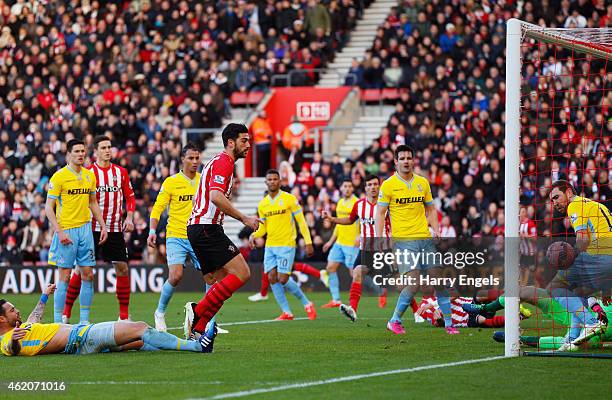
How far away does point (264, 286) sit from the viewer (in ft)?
79.4

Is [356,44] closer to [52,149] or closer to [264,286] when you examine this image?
[52,149]

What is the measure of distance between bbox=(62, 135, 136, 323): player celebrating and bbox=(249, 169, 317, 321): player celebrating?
9.18 feet

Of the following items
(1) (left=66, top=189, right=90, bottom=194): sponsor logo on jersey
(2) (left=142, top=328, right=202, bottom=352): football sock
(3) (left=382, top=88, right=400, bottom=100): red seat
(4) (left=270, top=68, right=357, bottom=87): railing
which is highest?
(4) (left=270, top=68, right=357, bottom=87): railing

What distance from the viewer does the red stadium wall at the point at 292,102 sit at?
1257 inches

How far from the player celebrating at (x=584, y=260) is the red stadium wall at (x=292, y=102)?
19606 mm

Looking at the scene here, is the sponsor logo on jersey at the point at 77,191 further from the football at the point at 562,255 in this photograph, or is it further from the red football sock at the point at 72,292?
the football at the point at 562,255

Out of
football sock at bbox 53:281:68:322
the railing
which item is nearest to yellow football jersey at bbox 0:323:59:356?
football sock at bbox 53:281:68:322

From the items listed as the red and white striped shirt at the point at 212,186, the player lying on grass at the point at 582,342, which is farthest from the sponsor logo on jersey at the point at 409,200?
the red and white striped shirt at the point at 212,186

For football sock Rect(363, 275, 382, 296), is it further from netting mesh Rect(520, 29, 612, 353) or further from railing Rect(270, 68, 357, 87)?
railing Rect(270, 68, 357, 87)

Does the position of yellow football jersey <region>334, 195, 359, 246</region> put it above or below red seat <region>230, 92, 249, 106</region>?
below

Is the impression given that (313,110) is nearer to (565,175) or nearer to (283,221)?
(565,175)

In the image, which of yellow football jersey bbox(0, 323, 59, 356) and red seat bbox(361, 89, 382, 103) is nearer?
yellow football jersey bbox(0, 323, 59, 356)

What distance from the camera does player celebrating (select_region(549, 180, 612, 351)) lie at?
12.2 metres

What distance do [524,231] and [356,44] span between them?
44.0 feet
